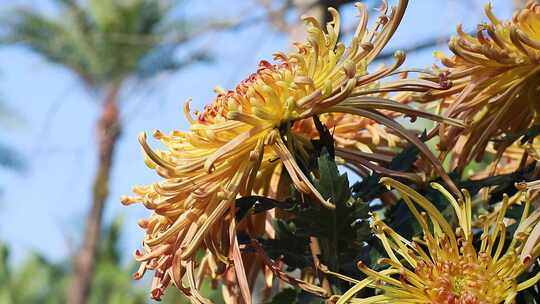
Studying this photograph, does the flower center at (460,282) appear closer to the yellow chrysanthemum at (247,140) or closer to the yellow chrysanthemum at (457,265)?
the yellow chrysanthemum at (457,265)

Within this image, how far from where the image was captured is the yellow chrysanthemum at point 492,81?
2.63ft

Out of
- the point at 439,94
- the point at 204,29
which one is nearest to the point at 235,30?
the point at 204,29

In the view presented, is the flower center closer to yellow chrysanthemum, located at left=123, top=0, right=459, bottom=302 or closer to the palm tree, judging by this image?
yellow chrysanthemum, located at left=123, top=0, right=459, bottom=302

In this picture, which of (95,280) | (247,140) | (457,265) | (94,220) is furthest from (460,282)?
(95,280)

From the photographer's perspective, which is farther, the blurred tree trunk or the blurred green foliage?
the blurred green foliage

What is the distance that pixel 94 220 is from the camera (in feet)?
30.0

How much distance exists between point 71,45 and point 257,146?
9.03 metres

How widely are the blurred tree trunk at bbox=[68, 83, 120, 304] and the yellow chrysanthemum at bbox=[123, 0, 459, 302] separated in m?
8.16

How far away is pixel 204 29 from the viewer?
2.67 metres

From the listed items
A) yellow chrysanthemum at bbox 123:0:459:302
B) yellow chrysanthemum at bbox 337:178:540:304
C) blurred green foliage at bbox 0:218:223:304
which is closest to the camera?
yellow chrysanthemum at bbox 337:178:540:304

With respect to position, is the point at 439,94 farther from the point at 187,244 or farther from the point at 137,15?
the point at 137,15

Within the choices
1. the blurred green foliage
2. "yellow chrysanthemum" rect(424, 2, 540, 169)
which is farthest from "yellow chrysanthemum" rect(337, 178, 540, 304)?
the blurred green foliage

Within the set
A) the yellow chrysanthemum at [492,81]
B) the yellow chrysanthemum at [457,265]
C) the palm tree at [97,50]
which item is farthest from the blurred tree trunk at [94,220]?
the yellow chrysanthemum at [457,265]

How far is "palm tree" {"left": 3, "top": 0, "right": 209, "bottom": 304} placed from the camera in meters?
9.05
